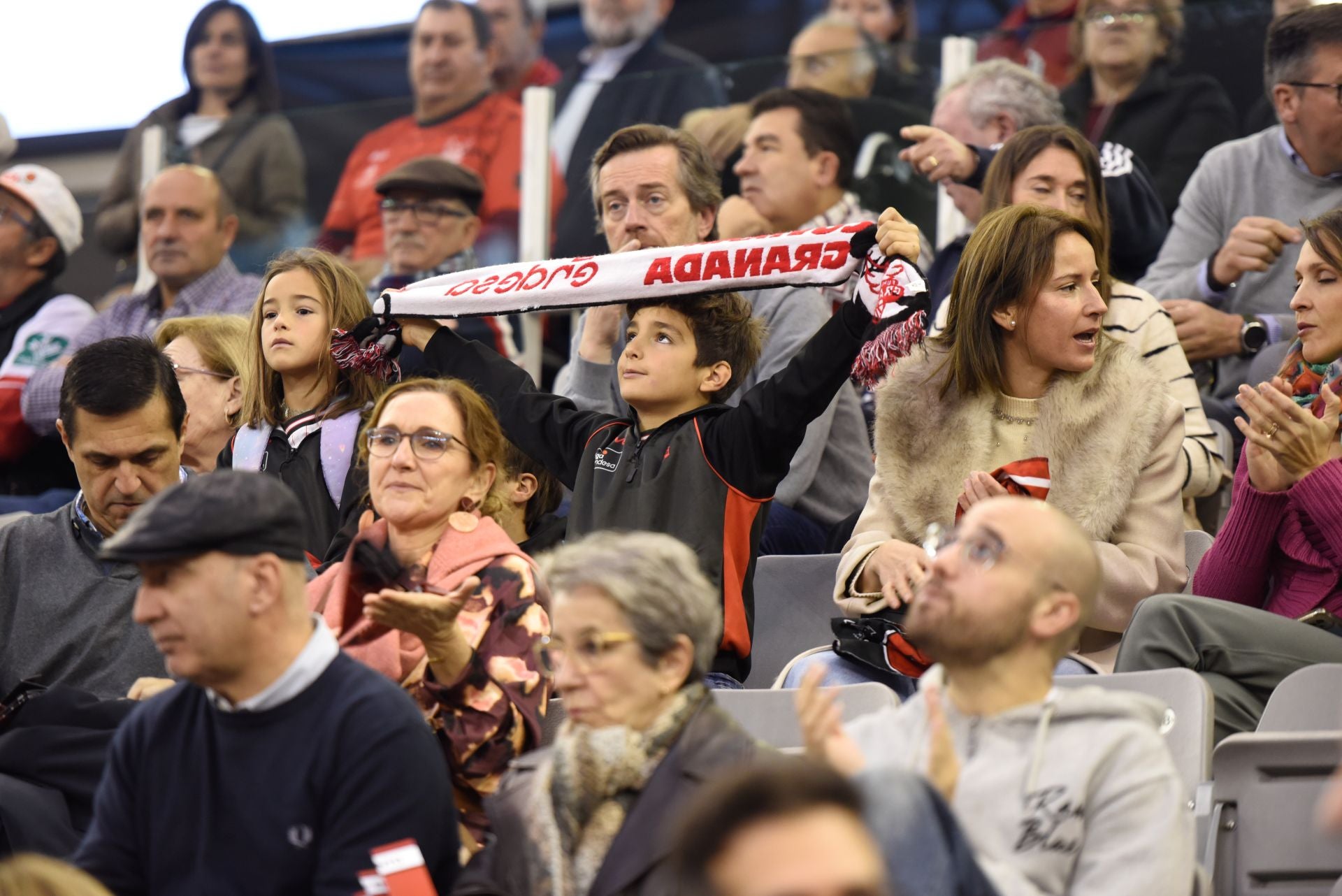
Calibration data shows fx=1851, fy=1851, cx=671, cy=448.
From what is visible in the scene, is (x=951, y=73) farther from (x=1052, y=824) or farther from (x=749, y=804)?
(x=749, y=804)

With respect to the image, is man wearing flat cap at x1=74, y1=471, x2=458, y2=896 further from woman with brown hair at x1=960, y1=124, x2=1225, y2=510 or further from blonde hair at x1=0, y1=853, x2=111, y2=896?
woman with brown hair at x1=960, y1=124, x2=1225, y2=510

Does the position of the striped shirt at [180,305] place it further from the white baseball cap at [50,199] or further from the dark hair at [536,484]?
the dark hair at [536,484]

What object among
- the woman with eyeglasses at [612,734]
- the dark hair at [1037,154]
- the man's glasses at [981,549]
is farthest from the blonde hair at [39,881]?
the dark hair at [1037,154]

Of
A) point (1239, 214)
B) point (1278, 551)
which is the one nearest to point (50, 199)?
point (1239, 214)

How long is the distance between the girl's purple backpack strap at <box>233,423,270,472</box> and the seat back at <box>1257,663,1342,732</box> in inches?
96.0

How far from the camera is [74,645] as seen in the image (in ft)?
13.1

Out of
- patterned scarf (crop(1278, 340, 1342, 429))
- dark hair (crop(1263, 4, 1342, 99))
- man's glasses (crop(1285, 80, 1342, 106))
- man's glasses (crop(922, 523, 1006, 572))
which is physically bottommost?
patterned scarf (crop(1278, 340, 1342, 429))

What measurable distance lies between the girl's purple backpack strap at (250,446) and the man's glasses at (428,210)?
1.65 meters

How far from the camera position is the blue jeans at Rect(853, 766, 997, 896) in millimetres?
2184

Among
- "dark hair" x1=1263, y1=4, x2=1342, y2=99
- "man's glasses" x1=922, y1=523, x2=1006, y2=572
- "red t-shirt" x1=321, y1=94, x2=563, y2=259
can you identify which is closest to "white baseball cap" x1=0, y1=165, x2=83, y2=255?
"red t-shirt" x1=321, y1=94, x2=563, y2=259

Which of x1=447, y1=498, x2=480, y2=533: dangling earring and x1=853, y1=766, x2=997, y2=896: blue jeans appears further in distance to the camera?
x1=447, y1=498, x2=480, y2=533: dangling earring

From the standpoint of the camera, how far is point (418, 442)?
3.67m

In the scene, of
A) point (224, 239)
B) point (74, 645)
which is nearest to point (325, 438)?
Answer: point (74, 645)

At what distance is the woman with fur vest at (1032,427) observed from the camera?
3818 mm
